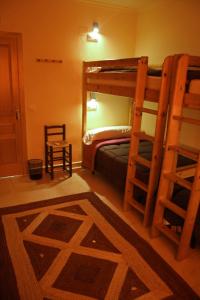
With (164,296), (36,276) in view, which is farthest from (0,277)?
(164,296)

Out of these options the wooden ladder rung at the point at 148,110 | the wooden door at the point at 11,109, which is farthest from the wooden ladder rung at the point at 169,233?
the wooden door at the point at 11,109

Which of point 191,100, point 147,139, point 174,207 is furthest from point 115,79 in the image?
point 174,207

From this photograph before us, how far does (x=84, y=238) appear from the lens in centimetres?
246

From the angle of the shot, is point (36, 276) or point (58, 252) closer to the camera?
point (36, 276)

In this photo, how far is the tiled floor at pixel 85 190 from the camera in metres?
2.21

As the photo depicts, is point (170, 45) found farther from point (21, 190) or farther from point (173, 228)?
point (21, 190)

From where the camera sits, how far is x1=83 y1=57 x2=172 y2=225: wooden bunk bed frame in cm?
236

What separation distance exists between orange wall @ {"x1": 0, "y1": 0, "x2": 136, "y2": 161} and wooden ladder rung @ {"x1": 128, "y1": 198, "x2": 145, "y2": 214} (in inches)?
68.7

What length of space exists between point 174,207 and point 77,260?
103cm

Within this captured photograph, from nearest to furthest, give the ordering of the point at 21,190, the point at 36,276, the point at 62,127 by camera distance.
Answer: the point at 36,276 → the point at 21,190 → the point at 62,127

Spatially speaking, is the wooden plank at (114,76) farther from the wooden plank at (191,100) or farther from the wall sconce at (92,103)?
the wooden plank at (191,100)

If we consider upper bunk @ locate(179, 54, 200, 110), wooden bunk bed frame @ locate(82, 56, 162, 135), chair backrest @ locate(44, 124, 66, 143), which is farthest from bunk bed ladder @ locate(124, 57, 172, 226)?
chair backrest @ locate(44, 124, 66, 143)

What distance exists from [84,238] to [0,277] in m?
0.84

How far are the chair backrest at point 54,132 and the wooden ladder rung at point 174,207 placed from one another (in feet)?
7.47
